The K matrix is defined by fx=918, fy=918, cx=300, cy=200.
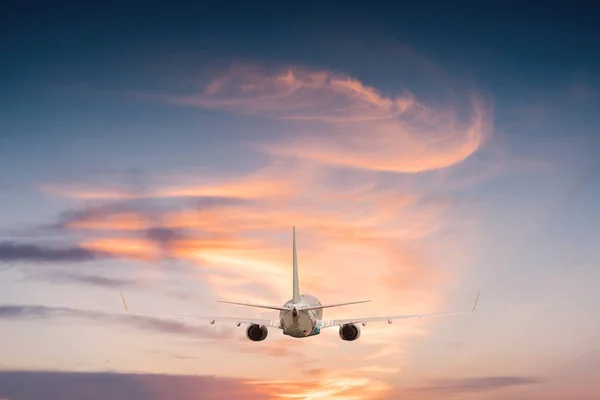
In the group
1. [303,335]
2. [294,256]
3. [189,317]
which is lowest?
[303,335]

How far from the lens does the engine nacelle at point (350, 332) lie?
419ft

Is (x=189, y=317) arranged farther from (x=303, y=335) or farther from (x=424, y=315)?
(x=424, y=315)

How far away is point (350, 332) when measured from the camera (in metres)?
128

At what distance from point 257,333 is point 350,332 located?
42.5ft

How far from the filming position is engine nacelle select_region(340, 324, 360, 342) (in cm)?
12775

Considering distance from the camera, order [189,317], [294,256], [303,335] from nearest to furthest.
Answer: [303,335] < [189,317] < [294,256]

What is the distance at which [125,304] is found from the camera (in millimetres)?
138250

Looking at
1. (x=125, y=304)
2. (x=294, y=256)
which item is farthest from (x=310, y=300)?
(x=125, y=304)

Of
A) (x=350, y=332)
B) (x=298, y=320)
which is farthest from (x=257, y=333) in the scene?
(x=350, y=332)

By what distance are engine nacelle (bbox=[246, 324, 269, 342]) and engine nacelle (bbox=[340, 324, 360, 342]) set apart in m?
10.8

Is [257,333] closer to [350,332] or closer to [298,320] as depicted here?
[298,320]

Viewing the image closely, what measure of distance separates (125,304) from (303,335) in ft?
101

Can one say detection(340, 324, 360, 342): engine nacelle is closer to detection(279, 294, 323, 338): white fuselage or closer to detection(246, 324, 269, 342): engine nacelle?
detection(279, 294, 323, 338): white fuselage

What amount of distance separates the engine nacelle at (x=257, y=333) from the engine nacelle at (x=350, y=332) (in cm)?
1082
